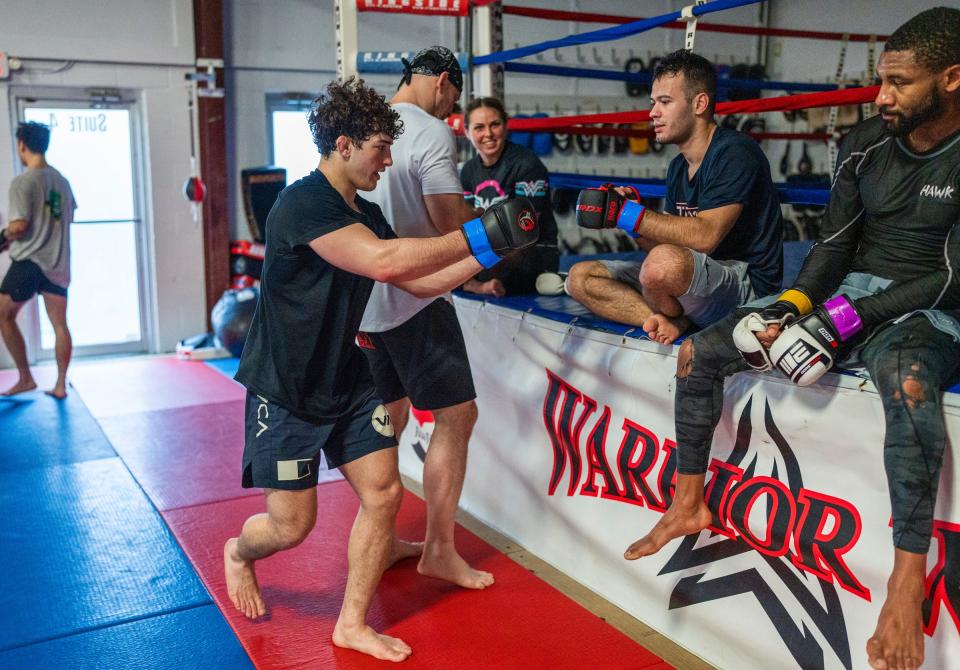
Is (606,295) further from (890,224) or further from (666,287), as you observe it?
(890,224)

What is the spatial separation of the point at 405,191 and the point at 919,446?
169 centimetres

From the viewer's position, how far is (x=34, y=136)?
5.57 metres

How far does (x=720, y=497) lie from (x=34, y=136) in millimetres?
4912

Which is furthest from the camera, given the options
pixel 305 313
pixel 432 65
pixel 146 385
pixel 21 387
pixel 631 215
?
pixel 146 385

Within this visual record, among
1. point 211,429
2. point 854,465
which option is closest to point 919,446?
point 854,465

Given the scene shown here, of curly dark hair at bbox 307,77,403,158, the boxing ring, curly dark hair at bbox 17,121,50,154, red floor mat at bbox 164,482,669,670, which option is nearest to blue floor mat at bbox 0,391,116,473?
red floor mat at bbox 164,482,669,670

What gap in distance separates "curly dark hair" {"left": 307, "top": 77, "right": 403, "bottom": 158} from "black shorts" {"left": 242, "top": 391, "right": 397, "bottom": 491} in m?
0.75

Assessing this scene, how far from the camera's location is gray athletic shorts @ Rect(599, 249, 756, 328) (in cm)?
265

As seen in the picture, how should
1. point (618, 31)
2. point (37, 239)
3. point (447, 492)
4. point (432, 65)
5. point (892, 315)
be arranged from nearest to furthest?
point (892, 315), point (432, 65), point (447, 492), point (618, 31), point (37, 239)

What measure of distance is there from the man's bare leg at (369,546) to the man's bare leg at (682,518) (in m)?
0.69

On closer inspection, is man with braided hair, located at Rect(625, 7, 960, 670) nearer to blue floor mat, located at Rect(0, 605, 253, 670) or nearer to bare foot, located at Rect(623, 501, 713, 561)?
bare foot, located at Rect(623, 501, 713, 561)

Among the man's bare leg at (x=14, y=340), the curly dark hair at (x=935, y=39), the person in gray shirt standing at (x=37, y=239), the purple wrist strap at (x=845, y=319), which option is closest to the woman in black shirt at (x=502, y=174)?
the purple wrist strap at (x=845, y=319)

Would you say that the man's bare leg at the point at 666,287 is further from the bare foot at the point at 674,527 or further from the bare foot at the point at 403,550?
the bare foot at the point at 403,550

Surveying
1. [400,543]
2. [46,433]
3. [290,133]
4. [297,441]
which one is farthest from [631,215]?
[290,133]
